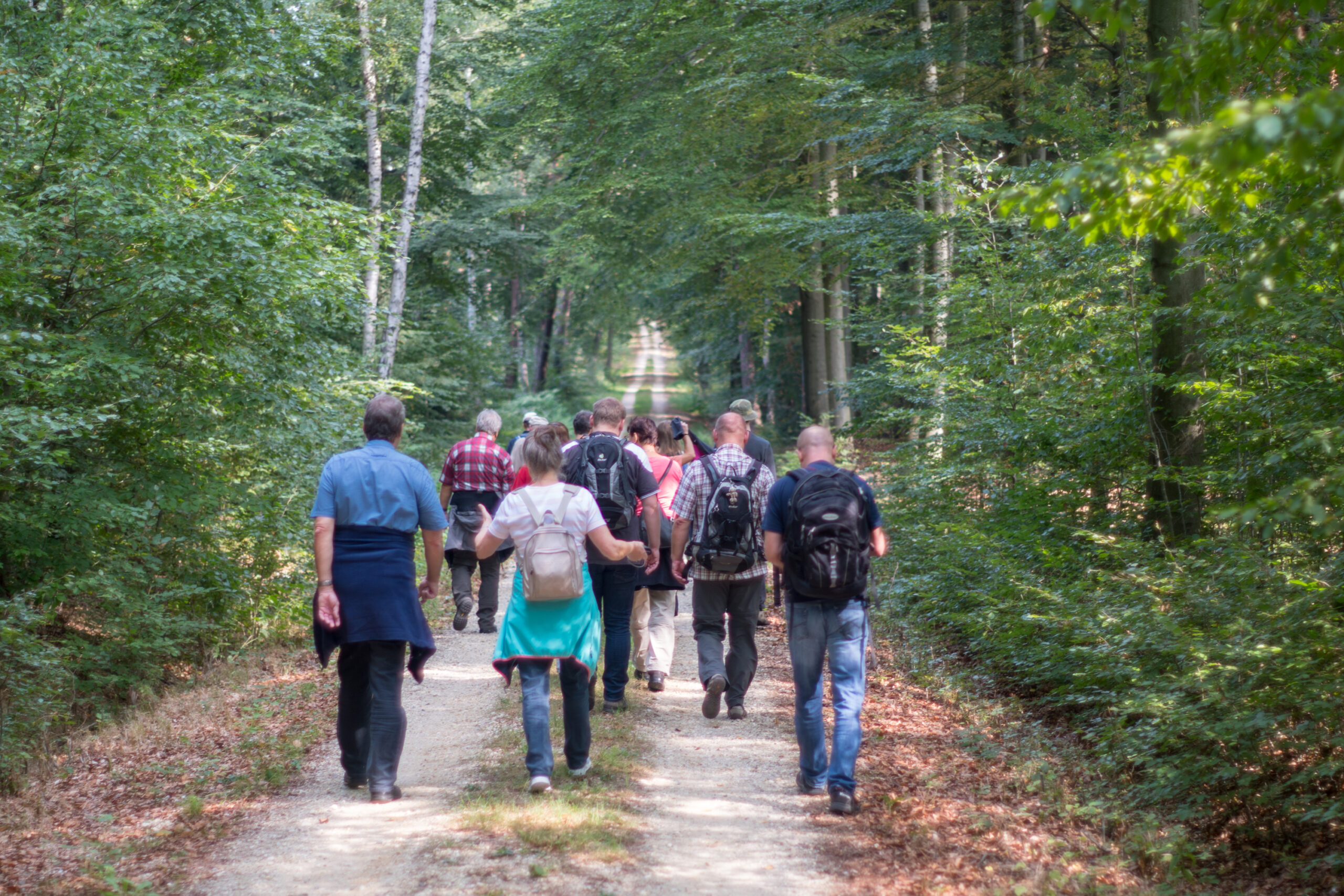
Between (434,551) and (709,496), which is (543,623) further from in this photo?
(709,496)

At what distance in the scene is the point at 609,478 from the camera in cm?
686

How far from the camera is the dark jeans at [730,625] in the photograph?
6.75m

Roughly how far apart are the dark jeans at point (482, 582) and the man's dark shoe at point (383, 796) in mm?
4435

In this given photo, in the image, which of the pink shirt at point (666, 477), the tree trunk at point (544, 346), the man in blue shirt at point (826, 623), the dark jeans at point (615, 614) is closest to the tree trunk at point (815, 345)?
the pink shirt at point (666, 477)

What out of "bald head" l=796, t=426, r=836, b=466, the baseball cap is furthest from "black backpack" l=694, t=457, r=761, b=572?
the baseball cap

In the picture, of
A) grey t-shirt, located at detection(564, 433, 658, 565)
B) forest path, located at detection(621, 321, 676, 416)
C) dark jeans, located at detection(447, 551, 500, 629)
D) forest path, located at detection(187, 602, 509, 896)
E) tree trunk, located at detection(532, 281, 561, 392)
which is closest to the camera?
forest path, located at detection(187, 602, 509, 896)

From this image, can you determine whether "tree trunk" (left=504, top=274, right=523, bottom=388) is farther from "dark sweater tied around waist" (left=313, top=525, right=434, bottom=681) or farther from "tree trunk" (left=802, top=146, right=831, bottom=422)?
"dark sweater tied around waist" (left=313, top=525, right=434, bottom=681)

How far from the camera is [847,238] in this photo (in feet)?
46.4

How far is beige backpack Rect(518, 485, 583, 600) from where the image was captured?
5.19 meters

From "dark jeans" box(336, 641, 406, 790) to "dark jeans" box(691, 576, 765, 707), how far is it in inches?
85.1

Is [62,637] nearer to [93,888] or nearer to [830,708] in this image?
[93,888]

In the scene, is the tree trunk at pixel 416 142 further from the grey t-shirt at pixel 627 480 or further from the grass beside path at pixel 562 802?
the grass beside path at pixel 562 802

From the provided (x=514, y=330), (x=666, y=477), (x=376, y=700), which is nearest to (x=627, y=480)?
(x=666, y=477)

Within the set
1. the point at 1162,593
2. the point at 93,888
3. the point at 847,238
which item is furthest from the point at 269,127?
the point at 1162,593
